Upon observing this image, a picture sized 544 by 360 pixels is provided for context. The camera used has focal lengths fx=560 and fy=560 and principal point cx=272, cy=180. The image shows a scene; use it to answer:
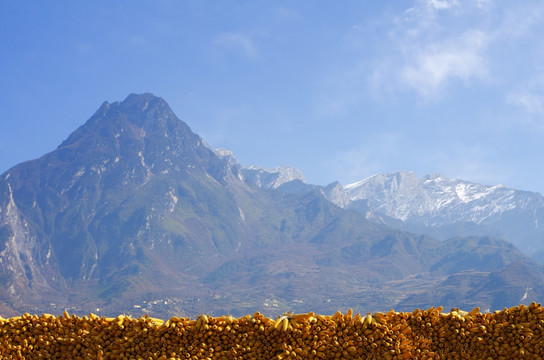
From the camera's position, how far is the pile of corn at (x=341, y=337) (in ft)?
29.4

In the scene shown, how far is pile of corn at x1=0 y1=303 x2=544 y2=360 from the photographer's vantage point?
896cm

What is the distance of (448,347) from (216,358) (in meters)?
3.78

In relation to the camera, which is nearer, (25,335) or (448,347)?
(448,347)

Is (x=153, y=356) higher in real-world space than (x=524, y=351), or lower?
lower

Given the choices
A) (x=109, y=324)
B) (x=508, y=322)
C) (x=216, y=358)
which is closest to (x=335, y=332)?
(x=216, y=358)

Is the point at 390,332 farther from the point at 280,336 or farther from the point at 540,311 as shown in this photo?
the point at 540,311

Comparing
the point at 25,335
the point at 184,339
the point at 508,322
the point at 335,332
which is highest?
the point at 508,322

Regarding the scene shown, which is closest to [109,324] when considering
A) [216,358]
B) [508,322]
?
[216,358]

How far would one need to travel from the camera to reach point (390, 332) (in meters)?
9.05

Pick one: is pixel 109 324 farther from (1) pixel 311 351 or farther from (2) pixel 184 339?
(1) pixel 311 351

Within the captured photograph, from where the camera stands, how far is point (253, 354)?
29.8 ft

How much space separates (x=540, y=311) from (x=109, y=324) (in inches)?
281

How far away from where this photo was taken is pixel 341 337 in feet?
29.8

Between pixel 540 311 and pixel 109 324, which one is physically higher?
pixel 540 311
